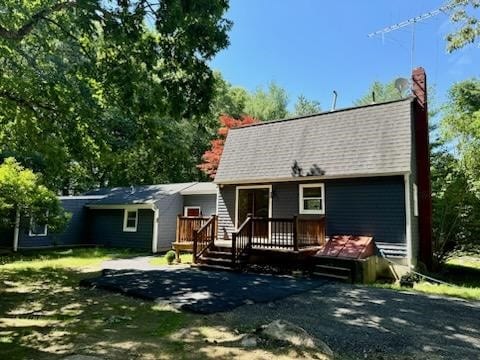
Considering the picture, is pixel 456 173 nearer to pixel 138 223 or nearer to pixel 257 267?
pixel 257 267

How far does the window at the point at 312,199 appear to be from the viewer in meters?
12.2

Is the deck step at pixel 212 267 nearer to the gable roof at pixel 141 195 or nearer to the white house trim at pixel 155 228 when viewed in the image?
the white house trim at pixel 155 228

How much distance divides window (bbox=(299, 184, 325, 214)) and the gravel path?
4.36 metres

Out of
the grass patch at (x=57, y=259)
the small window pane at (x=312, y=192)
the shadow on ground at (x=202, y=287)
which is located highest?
the small window pane at (x=312, y=192)

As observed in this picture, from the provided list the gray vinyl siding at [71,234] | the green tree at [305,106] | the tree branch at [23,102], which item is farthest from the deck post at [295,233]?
the green tree at [305,106]

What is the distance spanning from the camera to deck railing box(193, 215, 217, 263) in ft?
38.9

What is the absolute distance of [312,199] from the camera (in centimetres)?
1248

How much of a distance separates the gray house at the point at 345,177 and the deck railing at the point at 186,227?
1319 mm

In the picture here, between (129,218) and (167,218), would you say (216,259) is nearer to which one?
(167,218)

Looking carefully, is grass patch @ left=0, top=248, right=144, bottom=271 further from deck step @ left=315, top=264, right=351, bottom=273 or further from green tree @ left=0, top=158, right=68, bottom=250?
deck step @ left=315, top=264, right=351, bottom=273

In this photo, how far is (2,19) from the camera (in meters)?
9.05

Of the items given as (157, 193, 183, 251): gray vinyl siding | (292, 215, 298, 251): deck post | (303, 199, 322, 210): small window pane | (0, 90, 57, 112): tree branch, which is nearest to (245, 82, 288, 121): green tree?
(157, 193, 183, 251): gray vinyl siding

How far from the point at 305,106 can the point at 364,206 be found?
2585 centimetres

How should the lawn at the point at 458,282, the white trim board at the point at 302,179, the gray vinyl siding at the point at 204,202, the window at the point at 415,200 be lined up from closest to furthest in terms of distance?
the lawn at the point at 458,282 → the white trim board at the point at 302,179 → the window at the point at 415,200 → the gray vinyl siding at the point at 204,202
